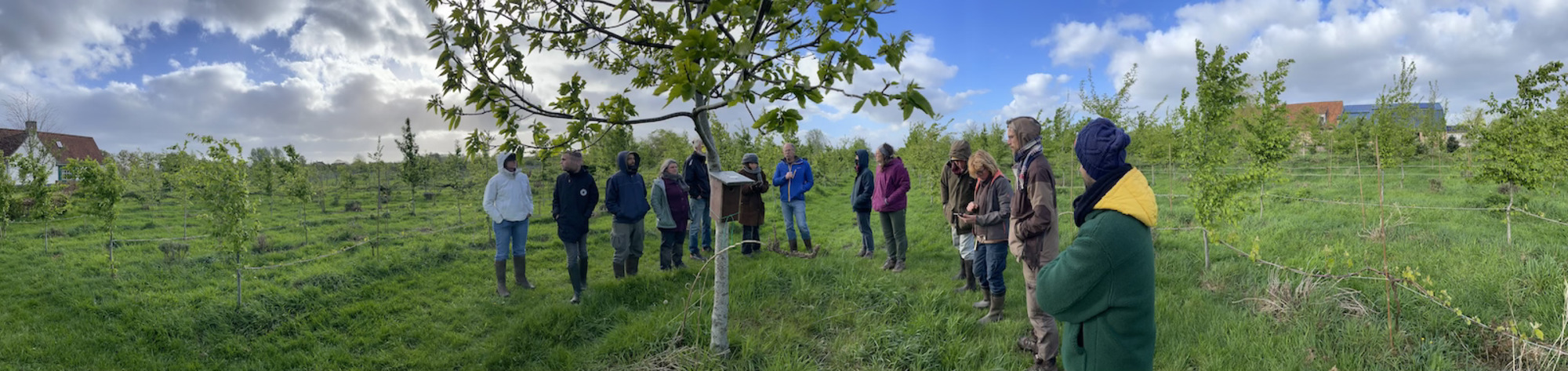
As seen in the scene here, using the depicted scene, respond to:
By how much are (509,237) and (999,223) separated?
532 cm

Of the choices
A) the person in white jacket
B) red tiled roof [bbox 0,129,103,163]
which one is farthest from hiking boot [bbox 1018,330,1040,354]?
red tiled roof [bbox 0,129,103,163]

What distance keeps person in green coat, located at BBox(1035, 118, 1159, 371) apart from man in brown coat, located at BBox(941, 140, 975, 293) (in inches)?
107

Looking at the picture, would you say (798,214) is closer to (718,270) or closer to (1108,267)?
(718,270)

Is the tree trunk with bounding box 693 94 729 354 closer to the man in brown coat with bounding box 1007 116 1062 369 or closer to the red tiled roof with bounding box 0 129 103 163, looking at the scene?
the man in brown coat with bounding box 1007 116 1062 369

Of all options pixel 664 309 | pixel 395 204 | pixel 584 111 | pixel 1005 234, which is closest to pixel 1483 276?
pixel 1005 234

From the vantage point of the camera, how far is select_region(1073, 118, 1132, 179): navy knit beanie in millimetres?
2193

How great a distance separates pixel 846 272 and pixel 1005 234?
6.45ft

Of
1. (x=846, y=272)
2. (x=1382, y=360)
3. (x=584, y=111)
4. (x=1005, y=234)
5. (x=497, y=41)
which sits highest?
(x=497, y=41)

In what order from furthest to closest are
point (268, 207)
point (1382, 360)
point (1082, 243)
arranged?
point (268, 207) → point (1382, 360) → point (1082, 243)

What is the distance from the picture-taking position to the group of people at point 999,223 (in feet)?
7.00

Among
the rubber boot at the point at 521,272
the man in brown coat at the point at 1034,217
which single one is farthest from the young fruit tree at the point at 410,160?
the man in brown coat at the point at 1034,217

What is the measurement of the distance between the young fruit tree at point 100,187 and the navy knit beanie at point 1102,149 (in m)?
11.3

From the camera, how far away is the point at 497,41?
9.70 ft

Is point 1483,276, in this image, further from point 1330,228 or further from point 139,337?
point 139,337
